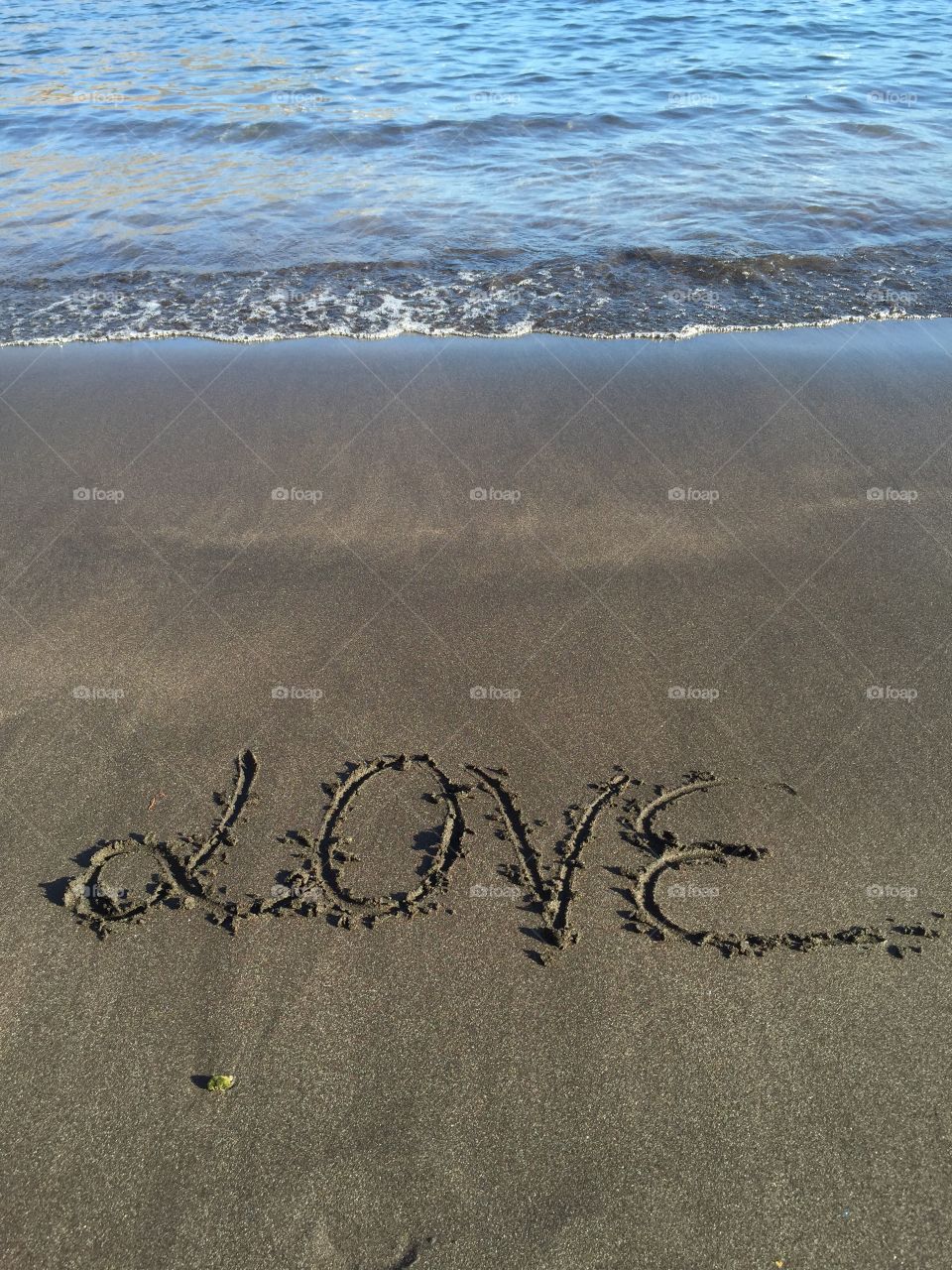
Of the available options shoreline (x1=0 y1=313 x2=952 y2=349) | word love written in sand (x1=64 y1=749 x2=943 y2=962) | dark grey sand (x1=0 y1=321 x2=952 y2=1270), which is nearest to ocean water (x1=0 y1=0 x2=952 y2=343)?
shoreline (x1=0 y1=313 x2=952 y2=349)

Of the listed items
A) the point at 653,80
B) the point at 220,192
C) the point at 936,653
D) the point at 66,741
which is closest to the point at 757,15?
the point at 653,80

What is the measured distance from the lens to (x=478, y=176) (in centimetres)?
1216

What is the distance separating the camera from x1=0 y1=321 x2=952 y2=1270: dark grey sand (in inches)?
116

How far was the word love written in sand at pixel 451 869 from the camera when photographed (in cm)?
375

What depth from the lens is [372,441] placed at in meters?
7.00

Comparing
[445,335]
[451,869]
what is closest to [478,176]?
[445,335]

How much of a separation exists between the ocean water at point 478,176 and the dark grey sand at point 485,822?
1.99m

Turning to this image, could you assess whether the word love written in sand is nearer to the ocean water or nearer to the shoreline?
the shoreline

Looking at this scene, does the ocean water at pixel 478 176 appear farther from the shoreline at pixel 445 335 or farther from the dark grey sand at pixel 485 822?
the dark grey sand at pixel 485 822

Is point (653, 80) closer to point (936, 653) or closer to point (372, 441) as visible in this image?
point (372, 441)

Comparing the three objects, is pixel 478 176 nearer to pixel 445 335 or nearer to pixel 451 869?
pixel 445 335

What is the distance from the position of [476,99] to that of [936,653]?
548 inches

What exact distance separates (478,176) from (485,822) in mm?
10822

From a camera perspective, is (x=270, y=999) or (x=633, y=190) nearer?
(x=270, y=999)
